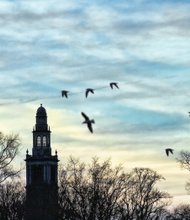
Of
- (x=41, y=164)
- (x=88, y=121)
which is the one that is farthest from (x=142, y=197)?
(x=88, y=121)

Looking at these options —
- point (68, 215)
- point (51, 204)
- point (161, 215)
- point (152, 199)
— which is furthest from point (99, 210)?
point (161, 215)

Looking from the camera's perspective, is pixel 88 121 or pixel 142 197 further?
pixel 142 197

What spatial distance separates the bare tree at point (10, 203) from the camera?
13025 cm

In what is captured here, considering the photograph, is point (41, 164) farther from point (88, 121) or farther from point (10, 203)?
point (88, 121)

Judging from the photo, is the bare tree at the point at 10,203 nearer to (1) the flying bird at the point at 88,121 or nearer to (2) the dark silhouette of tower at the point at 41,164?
(2) the dark silhouette of tower at the point at 41,164

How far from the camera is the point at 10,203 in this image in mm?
135250

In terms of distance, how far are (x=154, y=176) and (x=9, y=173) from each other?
124 ft

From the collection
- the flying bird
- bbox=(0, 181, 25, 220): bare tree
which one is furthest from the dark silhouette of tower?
the flying bird

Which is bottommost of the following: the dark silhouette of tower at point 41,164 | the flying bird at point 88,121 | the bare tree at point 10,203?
the flying bird at point 88,121

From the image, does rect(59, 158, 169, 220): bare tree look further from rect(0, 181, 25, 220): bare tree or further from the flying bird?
the flying bird

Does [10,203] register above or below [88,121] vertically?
above

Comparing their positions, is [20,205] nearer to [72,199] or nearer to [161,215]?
[72,199]

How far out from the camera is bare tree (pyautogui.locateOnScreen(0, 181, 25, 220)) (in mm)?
130250

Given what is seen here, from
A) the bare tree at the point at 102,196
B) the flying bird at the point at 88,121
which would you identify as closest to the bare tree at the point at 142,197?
the bare tree at the point at 102,196
